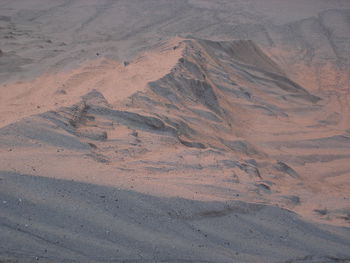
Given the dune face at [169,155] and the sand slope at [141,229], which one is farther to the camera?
the dune face at [169,155]

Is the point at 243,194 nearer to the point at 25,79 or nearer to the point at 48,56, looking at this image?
the point at 25,79

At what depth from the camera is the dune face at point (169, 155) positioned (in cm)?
243

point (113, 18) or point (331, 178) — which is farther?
point (113, 18)

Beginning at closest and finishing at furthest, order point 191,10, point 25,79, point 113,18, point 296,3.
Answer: point 25,79, point 113,18, point 191,10, point 296,3

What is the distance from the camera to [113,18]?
41.7ft

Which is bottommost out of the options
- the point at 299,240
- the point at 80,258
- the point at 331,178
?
the point at 331,178

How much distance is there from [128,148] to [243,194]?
42.5 inches

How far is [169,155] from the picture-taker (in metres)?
3.48

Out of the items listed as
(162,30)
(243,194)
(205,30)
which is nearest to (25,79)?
(243,194)

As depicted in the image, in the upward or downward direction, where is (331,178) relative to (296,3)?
downward

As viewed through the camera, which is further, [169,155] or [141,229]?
[169,155]

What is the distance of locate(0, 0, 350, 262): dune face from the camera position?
2.43 meters

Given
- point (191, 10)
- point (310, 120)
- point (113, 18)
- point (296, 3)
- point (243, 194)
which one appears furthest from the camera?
point (296, 3)

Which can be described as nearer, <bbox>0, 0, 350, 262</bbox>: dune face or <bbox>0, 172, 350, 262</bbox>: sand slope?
<bbox>0, 172, 350, 262</bbox>: sand slope
